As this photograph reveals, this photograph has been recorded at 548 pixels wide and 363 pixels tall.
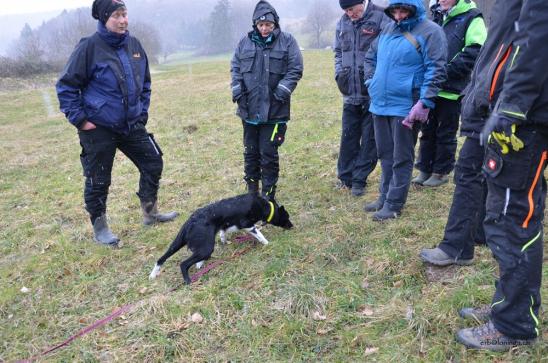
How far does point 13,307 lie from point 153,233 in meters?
1.62

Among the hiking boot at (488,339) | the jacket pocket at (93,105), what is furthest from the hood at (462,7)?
the jacket pocket at (93,105)

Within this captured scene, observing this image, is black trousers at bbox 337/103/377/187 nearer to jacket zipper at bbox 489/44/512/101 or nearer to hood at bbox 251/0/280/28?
hood at bbox 251/0/280/28

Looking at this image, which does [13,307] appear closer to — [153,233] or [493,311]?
[153,233]

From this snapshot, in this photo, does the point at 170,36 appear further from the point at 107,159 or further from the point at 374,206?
the point at 374,206

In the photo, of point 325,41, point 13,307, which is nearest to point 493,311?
point 13,307

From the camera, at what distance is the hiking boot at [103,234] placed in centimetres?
483

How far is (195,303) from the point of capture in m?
3.51

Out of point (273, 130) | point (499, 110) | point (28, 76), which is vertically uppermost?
point (499, 110)

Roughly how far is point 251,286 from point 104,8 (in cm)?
302

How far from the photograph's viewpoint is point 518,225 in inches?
90.7

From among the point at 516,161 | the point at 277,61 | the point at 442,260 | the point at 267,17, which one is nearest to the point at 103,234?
the point at 277,61

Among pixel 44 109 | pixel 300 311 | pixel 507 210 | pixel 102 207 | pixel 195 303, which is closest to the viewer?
pixel 507 210

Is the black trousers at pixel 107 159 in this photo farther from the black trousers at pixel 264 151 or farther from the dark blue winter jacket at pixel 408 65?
the dark blue winter jacket at pixel 408 65

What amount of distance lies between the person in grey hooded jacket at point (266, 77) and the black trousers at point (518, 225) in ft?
9.55
